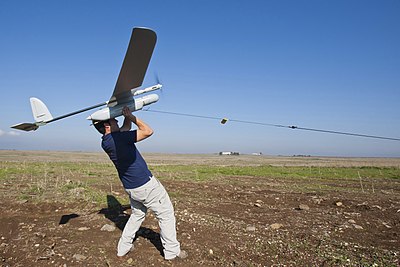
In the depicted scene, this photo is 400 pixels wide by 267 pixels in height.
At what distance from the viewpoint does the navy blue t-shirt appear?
4773mm

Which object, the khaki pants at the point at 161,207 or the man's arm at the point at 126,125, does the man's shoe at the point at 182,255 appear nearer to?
the khaki pants at the point at 161,207

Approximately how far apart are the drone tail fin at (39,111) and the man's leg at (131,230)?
2736 mm

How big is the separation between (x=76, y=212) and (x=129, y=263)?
12.4 feet

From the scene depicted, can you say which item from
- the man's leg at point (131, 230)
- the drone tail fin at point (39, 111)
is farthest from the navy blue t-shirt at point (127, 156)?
the drone tail fin at point (39, 111)

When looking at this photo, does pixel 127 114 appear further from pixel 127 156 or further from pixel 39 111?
pixel 39 111

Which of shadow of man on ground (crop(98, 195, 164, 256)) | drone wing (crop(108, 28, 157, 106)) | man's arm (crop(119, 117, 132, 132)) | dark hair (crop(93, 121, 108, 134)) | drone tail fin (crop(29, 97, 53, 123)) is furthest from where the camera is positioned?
drone tail fin (crop(29, 97, 53, 123))

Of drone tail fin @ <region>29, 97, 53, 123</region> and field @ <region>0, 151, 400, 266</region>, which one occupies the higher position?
drone tail fin @ <region>29, 97, 53, 123</region>

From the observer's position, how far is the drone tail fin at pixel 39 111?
20.4ft

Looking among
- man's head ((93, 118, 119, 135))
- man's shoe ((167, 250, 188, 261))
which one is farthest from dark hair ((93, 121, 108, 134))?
man's shoe ((167, 250, 188, 261))

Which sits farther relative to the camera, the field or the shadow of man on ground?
the shadow of man on ground

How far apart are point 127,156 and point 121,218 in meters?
3.33

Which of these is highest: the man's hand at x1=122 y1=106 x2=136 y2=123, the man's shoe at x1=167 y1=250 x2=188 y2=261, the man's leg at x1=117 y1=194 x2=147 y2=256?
the man's hand at x1=122 y1=106 x2=136 y2=123

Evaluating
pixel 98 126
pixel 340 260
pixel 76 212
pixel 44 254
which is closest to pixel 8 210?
pixel 76 212

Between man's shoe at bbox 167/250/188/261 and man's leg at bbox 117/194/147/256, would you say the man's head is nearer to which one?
man's leg at bbox 117/194/147/256
